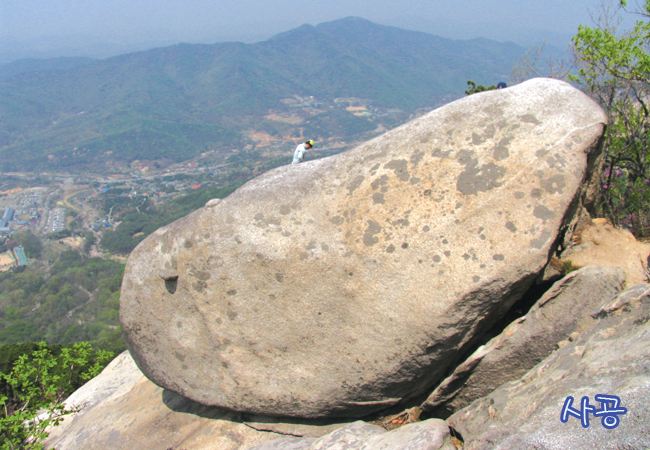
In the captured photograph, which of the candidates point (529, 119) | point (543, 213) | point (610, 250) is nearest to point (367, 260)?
point (543, 213)

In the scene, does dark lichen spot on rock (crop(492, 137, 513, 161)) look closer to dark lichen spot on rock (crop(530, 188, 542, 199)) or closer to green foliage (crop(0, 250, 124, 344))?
dark lichen spot on rock (crop(530, 188, 542, 199))

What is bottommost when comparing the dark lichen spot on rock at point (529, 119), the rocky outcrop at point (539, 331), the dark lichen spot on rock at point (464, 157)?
the rocky outcrop at point (539, 331)

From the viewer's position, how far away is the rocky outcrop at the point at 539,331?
220 inches

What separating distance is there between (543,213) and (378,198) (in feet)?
8.38

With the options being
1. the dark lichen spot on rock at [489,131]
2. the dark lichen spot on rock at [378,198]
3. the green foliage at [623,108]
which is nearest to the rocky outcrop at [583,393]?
the dark lichen spot on rock at [489,131]

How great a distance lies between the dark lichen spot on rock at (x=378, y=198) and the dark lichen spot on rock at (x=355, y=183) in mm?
410

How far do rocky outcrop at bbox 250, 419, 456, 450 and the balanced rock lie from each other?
72cm

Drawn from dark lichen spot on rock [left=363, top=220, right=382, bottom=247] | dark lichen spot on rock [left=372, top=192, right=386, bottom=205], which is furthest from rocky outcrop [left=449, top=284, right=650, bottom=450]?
dark lichen spot on rock [left=372, top=192, right=386, bottom=205]

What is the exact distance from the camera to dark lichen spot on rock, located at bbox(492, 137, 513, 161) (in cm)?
608

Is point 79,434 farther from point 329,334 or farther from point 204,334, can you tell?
point 329,334

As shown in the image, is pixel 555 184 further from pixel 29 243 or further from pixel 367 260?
pixel 29 243

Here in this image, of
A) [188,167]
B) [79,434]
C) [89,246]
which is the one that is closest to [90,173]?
[188,167]

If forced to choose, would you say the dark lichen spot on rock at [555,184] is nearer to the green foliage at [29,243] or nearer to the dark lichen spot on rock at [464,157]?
the dark lichen spot on rock at [464,157]

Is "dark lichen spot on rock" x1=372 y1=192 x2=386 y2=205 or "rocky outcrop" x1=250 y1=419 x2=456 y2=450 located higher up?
"dark lichen spot on rock" x1=372 y1=192 x2=386 y2=205
